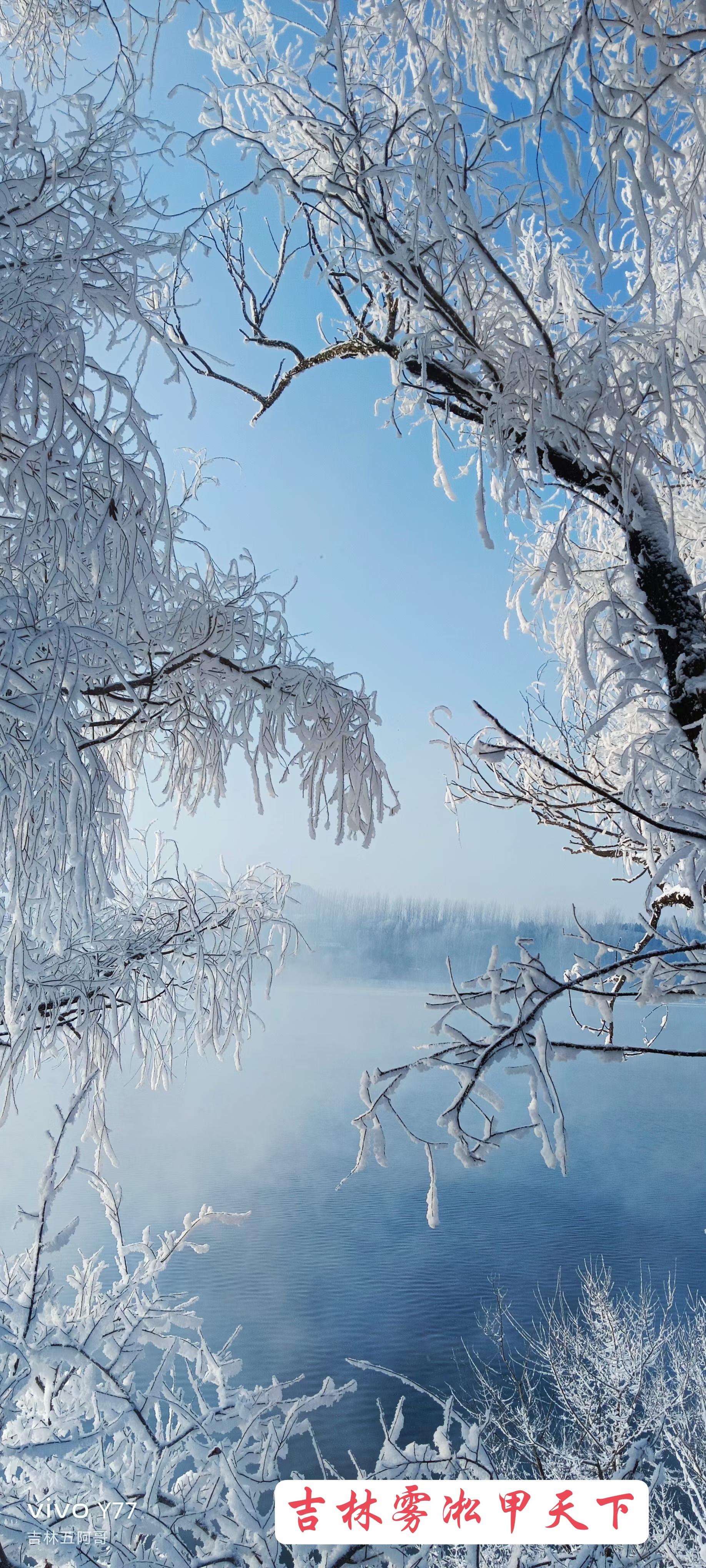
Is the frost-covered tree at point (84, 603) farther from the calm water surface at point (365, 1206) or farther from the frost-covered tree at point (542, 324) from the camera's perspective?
the calm water surface at point (365, 1206)

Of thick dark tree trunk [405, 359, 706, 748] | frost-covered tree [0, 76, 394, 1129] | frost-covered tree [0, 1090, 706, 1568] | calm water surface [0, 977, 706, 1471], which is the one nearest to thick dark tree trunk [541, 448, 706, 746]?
thick dark tree trunk [405, 359, 706, 748]

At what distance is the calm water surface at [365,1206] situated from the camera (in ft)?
45.4

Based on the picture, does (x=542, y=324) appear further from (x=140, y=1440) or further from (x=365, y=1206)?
(x=365, y=1206)

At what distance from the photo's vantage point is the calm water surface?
13.8 m

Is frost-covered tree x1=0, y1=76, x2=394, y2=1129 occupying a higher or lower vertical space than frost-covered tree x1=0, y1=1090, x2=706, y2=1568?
higher

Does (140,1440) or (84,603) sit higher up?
(84,603)

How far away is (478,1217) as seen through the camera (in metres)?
18.0

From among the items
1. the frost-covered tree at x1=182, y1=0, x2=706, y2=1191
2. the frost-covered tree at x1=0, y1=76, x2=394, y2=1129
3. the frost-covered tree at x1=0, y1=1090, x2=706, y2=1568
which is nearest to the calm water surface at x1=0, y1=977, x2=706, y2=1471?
the frost-covered tree at x1=0, y1=1090, x2=706, y2=1568

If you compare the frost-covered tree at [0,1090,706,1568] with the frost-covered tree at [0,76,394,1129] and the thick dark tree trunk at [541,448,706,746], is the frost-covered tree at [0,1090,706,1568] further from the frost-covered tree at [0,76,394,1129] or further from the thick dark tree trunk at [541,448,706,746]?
the thick dark tree trunk at [541,448,706,746]

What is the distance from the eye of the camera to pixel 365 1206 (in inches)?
725

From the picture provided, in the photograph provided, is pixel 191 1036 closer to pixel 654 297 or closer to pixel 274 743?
pixel 274 743

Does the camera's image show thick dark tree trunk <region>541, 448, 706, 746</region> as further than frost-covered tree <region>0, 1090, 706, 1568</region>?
Yes

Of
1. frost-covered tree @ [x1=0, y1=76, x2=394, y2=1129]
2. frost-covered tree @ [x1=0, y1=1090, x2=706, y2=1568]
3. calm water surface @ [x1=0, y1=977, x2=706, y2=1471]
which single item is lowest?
calm water surface @ [x1=0, y1=977, x2=706, y2=1471]

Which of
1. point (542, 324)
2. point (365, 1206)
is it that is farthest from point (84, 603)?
point (365, 1206)
